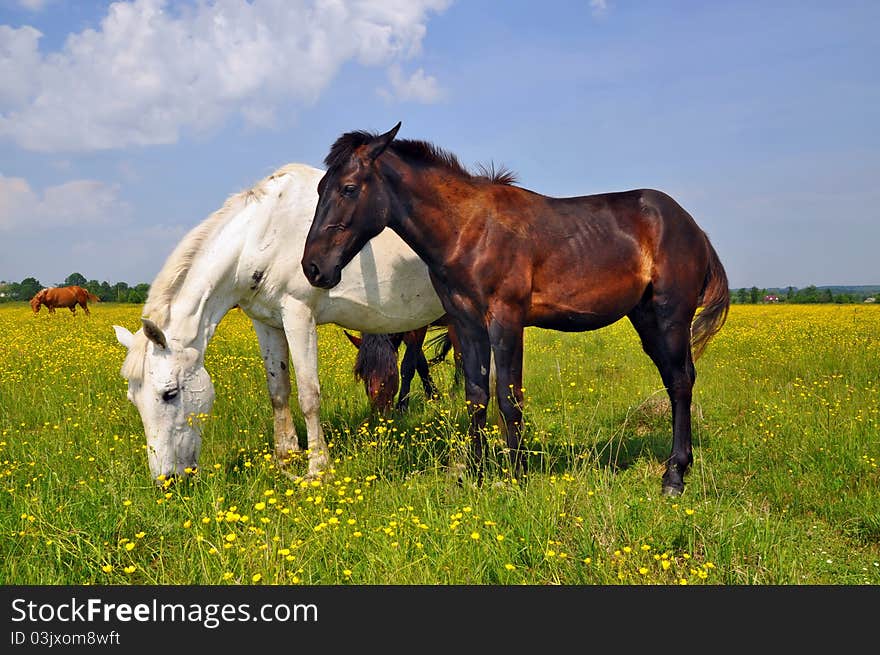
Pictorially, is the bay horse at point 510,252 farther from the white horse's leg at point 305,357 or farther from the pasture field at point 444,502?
the white horse's leg at point 305,357

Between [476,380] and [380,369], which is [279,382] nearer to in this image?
[380,369]

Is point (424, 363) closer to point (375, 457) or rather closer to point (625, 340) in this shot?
point (375, 457)

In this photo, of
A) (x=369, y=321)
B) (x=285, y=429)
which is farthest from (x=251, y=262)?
(x=285, y=429)

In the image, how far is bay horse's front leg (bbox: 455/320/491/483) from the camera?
13.1ft

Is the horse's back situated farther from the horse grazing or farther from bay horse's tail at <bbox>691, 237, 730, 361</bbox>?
the horse grazing

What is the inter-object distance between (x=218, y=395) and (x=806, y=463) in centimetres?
573

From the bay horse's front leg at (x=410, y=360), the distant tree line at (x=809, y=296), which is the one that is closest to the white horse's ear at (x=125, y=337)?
the bay horse's front leg at (x=410, y=360)

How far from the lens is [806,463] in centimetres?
446

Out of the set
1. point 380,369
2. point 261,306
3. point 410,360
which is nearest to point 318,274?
point 261,306

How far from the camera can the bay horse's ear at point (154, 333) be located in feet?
12.6

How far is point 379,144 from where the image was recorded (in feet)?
12.4

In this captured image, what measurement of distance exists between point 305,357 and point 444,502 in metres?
1.68

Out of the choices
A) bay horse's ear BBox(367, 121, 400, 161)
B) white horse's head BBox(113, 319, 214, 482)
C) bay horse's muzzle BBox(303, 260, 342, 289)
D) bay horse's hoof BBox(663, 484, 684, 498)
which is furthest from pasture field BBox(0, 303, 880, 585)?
bay horse's ear BBox(367, 121, 400, 161)

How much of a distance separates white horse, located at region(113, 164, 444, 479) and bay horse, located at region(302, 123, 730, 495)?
781mm
